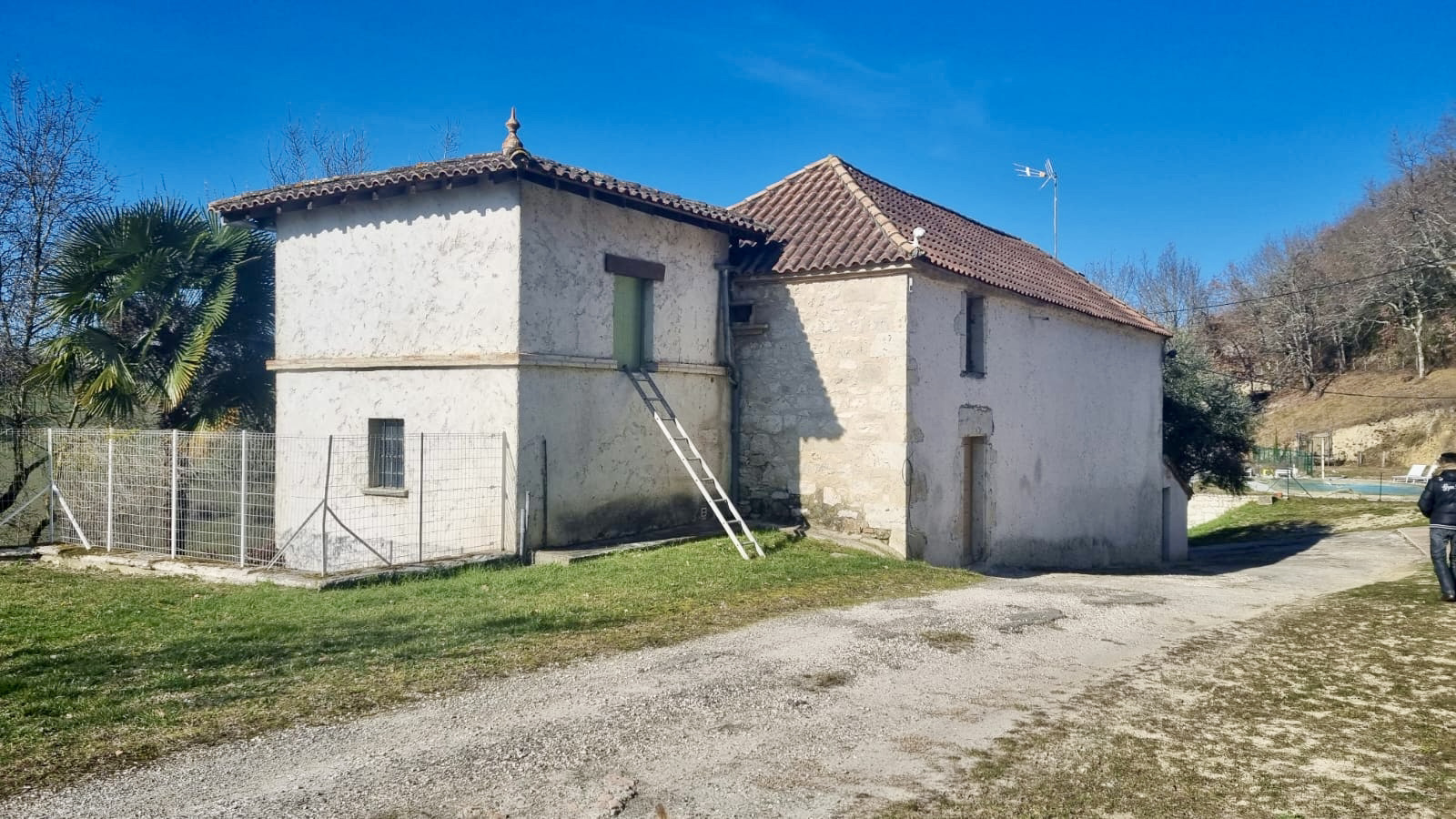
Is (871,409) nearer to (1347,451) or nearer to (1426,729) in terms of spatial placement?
(1426,729)

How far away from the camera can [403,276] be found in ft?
41.5

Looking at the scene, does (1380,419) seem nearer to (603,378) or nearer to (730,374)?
(730,374)

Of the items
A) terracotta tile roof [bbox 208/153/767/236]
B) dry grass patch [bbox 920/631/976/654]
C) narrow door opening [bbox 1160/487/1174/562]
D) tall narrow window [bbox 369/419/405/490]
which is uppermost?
terracotta tile roof [bbox 208/153/767/236]

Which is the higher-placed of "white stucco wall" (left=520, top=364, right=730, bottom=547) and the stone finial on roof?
the stone finial on roof

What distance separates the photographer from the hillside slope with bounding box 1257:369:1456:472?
3844 cm

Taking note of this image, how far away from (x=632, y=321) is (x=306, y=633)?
22.4 feet

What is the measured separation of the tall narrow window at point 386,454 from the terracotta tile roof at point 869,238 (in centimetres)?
556

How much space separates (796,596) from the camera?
9.91 m

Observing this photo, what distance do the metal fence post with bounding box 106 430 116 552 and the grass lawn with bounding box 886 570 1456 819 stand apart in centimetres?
1110

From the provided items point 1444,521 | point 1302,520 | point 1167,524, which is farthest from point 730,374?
point 1302,520

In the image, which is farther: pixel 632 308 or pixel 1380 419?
pixel 1380 419

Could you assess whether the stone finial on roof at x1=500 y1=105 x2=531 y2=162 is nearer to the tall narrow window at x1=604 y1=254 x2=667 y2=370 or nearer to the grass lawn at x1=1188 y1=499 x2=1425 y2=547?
the tall narrow window at x1=604 y1=254 x2=667 y2=370

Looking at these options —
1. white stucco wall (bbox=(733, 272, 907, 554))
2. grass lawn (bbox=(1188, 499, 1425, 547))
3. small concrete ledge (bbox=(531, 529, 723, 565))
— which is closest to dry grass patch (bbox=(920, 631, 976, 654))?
small concrete ledge (bbox=(531, 529, 723, 565))

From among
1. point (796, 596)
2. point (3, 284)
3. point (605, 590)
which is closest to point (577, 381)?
point (605, 590)
